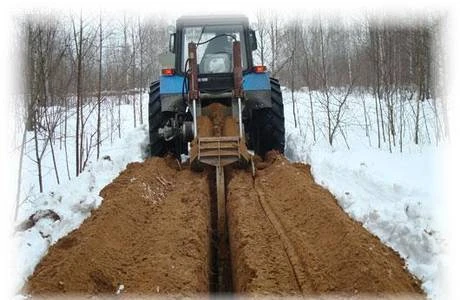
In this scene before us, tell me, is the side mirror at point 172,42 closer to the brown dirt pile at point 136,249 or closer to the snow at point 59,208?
the snow at point 59,208

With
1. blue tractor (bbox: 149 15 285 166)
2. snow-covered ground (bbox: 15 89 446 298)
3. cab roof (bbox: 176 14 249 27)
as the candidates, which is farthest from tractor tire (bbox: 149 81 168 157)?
cab roof (bbox: 176 14 249 27)

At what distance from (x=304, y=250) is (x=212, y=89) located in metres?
4.34

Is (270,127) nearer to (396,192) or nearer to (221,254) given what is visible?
(396,192)

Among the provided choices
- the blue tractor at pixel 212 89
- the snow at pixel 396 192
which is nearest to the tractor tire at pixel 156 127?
the blue tractor at pixel 212 89

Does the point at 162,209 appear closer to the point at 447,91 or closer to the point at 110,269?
the point at 110,269

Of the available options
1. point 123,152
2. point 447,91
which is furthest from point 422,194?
point 123,152

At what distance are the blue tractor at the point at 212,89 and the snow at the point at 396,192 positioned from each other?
48.4 inches

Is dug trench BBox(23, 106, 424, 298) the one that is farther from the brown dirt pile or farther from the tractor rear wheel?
the tractor rear wheel

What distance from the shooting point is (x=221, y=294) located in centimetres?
387

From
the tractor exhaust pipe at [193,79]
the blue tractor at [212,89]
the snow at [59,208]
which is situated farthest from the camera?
the blue tractor at [212,89]

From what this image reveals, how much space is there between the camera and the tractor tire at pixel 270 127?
26.1 feet

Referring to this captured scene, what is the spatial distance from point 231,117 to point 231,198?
6.74 ft

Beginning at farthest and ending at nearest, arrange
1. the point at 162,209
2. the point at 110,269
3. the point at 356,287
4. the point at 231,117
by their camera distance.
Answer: the point at 231,117 < the point at 162,209 < the point at 110,269 < the point at 356,287

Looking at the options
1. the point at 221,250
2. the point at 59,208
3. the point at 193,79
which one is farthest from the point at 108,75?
the point at 221,250
